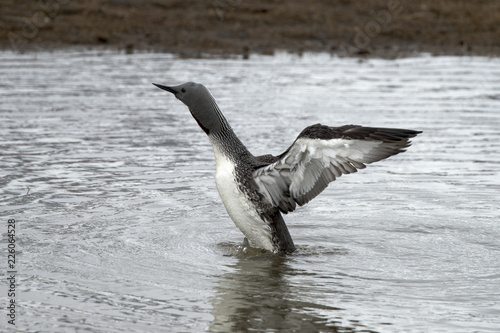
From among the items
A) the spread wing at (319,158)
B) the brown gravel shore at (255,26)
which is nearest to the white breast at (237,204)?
the spread wing at (319,158)

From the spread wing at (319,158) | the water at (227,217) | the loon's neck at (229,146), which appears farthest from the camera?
the loon's neck at (229,146)

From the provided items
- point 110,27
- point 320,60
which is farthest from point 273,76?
point 110,27

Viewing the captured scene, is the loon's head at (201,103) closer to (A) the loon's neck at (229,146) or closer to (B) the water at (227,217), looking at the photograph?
(A) the loon's neck at (229,146)

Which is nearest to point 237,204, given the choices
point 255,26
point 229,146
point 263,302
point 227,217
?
point 229,146

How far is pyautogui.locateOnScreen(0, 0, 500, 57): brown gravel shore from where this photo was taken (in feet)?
68.0

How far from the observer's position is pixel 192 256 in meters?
7.70

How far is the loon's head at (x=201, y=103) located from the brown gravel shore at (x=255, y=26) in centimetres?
1204

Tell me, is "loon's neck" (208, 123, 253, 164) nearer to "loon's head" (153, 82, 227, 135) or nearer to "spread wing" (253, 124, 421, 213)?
"loon's head" (153, 82, 227, 135)

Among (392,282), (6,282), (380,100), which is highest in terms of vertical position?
(380,100)

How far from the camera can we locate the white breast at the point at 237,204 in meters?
7.57

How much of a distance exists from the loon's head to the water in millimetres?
1152

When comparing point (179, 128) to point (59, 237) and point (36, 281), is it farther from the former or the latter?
point (36, 281)

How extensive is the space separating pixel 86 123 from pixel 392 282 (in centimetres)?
736

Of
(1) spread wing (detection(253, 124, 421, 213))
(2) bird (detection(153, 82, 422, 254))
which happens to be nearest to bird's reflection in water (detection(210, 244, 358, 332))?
(2) bird (detection(153, 82, 422, 254))
